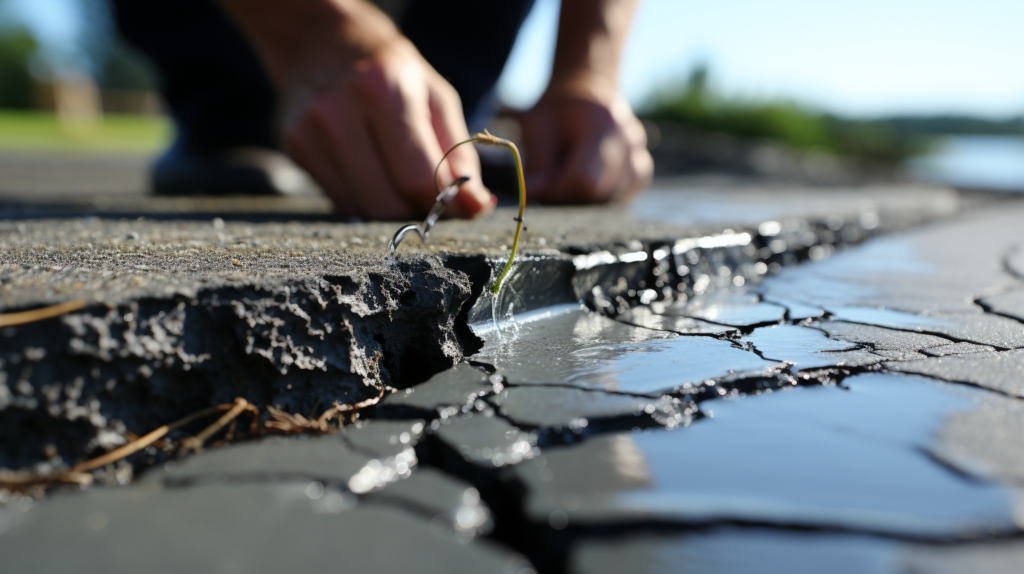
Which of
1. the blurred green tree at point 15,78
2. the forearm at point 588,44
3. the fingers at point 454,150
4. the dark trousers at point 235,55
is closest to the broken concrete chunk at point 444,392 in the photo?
the fingers at point 454,150

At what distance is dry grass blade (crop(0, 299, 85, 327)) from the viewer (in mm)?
613

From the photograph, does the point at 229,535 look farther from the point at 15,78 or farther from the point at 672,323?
the point at 15,78

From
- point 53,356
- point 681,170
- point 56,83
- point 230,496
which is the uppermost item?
point 56,83

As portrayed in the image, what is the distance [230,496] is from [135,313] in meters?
0.23

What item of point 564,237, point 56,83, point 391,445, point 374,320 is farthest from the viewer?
point 56,83

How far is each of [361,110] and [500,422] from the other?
93 cm

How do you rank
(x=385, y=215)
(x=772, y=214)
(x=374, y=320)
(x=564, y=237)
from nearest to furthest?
1. (x=374, y=320)
2. (x=564, y=237)
3. (x=385, y=215)
4. (x=772, y=214)

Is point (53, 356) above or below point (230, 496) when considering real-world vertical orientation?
above

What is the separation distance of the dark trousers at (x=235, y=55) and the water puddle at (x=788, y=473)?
2.81 m

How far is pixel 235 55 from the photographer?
9.71 ft

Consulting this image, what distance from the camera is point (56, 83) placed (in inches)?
769

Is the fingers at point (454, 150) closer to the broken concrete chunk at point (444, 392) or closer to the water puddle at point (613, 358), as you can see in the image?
the water puddle at point (613, 358)

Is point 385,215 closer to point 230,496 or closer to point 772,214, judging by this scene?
point 230,496

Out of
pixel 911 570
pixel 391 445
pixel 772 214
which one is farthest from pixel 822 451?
pixel 772 214
